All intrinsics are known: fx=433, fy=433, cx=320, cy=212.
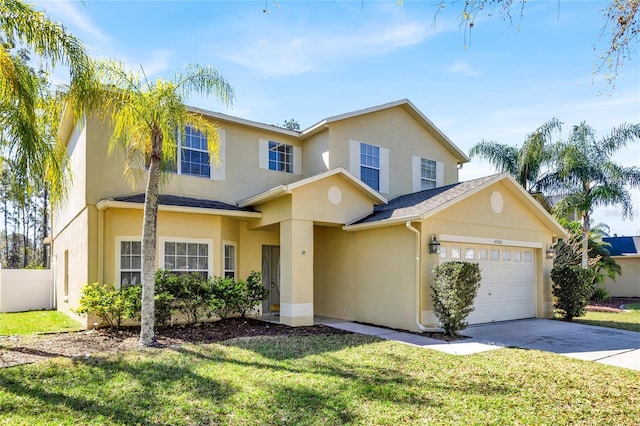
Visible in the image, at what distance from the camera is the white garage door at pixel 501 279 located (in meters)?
12.7

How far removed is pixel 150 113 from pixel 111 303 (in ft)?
15.7

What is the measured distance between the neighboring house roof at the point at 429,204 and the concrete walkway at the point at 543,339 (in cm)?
297

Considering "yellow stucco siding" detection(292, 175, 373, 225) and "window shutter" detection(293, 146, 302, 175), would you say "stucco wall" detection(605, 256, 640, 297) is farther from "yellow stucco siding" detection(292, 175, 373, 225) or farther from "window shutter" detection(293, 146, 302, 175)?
"window shutter" detection(293, 146, 302, 175)

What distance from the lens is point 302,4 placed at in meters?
6.66

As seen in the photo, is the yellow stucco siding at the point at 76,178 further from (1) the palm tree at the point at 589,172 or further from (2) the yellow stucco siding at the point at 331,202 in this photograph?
(1) the palm tree at the point at 589,172

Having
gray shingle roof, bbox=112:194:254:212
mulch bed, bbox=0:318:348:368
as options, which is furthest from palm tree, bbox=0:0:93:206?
mulch bed, bbox=0:318:348:368

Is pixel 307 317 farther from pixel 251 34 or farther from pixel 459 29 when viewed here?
pixel 459 29

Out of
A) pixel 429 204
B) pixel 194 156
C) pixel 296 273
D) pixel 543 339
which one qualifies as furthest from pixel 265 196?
pixel 543 339

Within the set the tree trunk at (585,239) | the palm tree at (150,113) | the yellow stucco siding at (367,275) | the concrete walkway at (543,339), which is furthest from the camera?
the tree trunk at (585,239)

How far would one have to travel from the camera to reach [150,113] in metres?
9.14

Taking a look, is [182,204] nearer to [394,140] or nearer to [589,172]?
[394,140]

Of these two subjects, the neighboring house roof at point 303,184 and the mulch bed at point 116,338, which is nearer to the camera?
the mulch bed at point 116,338

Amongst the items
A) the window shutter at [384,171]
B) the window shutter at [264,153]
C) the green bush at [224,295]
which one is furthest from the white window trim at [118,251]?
the window shutter at [384,171]

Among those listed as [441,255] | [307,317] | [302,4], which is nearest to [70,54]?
[302,4]
